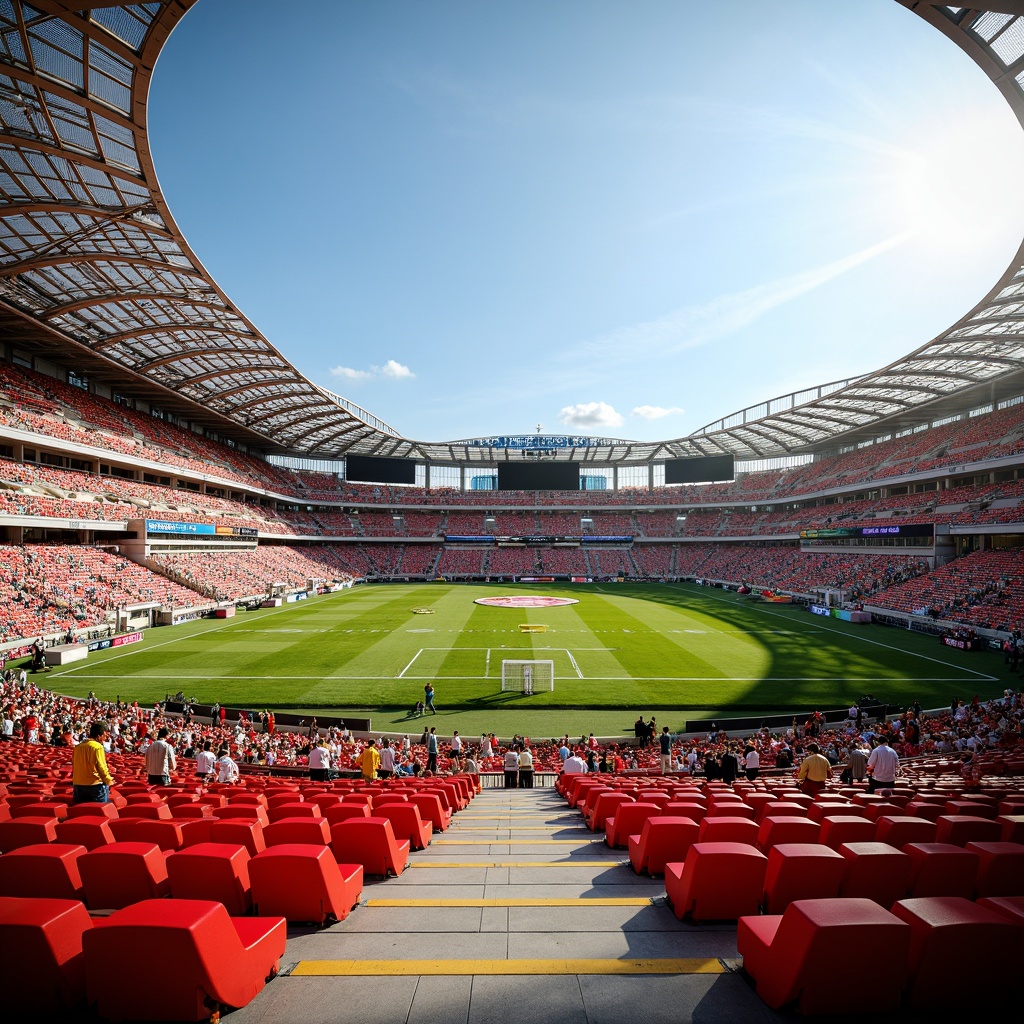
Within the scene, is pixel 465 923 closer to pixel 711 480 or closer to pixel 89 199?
pixel 89 199

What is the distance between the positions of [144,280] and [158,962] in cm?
4173

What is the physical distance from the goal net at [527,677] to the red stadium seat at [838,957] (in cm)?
2454

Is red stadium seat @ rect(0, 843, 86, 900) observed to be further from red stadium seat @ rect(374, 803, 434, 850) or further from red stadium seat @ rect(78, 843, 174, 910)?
red stadium seat @ rect(374, 803, 434, 850)

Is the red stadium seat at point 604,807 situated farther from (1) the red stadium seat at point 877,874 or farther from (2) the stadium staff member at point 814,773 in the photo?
(1) the red stadium seat at point 877,874

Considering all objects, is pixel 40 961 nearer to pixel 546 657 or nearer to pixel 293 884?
pixel 293 884

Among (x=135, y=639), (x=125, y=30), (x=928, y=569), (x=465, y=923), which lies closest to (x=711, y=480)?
(x=928, y=569)

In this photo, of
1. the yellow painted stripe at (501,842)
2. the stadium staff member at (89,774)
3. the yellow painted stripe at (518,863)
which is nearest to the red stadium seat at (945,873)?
the yellow painted stripe at (518,863)

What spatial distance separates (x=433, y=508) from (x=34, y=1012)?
90.1 meters

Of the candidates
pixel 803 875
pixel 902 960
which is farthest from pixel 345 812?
pixel 902 960

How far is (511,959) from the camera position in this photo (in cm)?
381

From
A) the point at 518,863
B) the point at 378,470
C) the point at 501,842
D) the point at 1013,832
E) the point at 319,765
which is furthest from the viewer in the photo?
the point at 378,470

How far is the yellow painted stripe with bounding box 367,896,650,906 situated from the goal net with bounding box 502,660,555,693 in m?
22.3

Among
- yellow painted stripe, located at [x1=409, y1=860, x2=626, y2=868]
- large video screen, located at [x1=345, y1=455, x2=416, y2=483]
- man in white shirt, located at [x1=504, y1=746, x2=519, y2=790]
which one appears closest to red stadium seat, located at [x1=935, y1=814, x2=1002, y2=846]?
yellow painted stripe, located at [x1=409, y1=860, x2=626, y2=868]

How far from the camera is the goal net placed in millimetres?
27708
